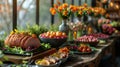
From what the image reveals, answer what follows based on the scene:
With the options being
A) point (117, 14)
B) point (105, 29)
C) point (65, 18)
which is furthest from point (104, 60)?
point (117, 14)

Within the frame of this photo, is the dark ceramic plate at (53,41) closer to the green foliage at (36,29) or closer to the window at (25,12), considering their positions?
the green foliage at (36,29)

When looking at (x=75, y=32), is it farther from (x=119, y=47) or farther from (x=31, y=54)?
(x=119, y=47)

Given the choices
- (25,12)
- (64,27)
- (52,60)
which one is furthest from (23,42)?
(64,27)

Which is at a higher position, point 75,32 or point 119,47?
point 75,32

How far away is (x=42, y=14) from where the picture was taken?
17.5ft

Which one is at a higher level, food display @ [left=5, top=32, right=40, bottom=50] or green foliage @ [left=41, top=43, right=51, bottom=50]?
food display @ [left=5, top=32, right=40, bottom=50]

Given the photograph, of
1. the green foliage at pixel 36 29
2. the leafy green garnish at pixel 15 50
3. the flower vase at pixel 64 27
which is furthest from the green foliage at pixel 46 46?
the flower vase at pixel 64 27

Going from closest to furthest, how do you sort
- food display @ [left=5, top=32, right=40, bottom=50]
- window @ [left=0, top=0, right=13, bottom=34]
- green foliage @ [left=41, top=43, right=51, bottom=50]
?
food display @ [left=5, top=32, right=40, bottom=50] < green foliage @ [left=41, top=43, right=51, bottom=50] < window @ [left=0, top=0, right=13, bottom=34]

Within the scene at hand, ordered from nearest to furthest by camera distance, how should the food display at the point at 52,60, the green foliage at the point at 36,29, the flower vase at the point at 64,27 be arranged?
the food display at the point at 52,60, the green foliage at the point at 36,29, the flower vase at the point at 64,27

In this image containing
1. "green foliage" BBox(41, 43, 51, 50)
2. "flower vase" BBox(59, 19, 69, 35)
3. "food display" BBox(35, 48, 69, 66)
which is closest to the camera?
"food display" BBox(35, 48, 69, 66)

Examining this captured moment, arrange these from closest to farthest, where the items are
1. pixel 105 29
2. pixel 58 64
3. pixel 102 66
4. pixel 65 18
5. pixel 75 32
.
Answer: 1. pixel 58 64
2. pixel 102 66
3. pixel 65 18
4. pixel 75 32
5. pixel 105 29

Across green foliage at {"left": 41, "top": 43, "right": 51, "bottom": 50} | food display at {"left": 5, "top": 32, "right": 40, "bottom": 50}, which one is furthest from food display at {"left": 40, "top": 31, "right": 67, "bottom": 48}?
food display at {"left": 5, "top": 32, "right": 40, "bottom": 50}

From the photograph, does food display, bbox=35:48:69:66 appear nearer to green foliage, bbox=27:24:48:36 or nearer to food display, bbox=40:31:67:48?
food display, bbox=40:31:67:48

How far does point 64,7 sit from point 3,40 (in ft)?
4.36
